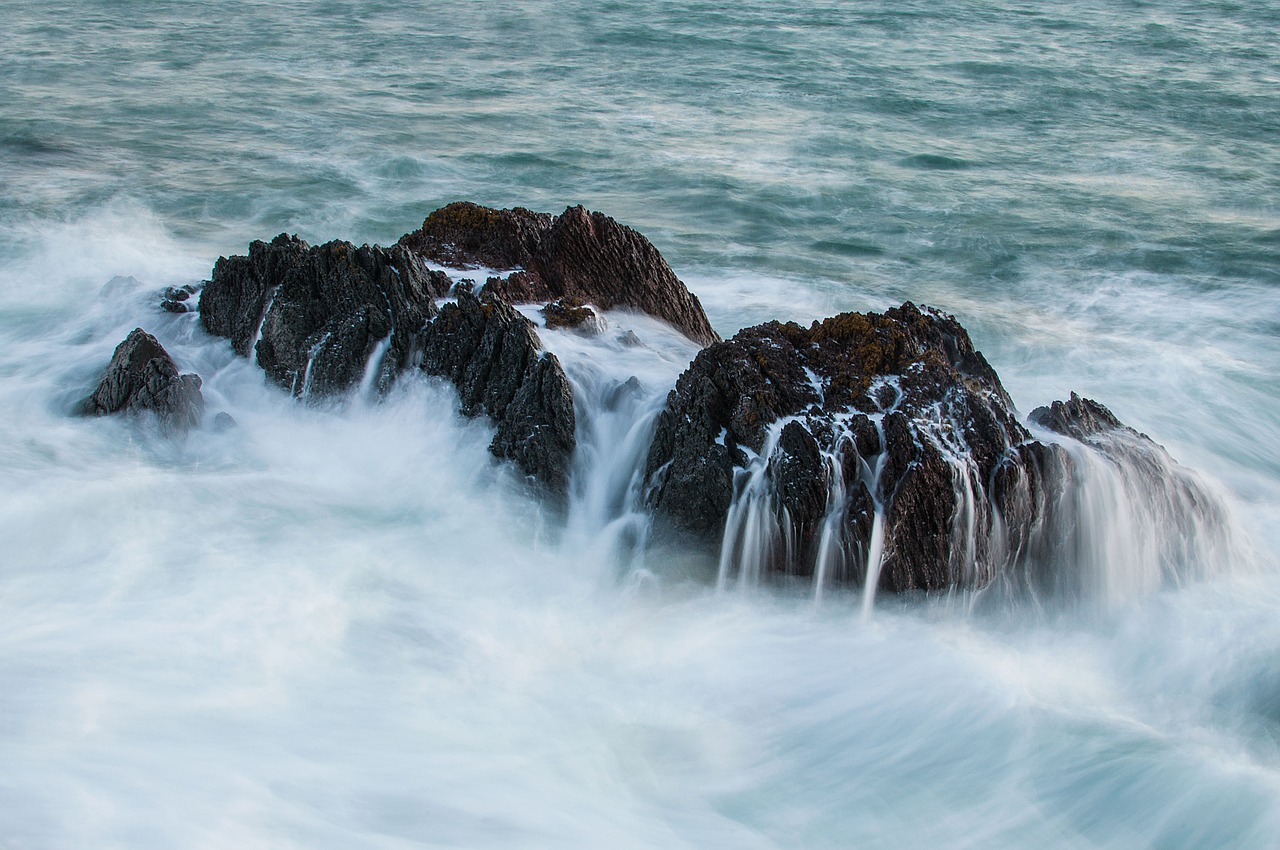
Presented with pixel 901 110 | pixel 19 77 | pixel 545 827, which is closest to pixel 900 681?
pixel 545 827

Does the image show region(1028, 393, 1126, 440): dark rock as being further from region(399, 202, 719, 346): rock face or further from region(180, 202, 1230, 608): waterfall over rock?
region(399, 202, 719, 346): rock face

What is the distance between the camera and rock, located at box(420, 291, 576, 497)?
25.4 feet

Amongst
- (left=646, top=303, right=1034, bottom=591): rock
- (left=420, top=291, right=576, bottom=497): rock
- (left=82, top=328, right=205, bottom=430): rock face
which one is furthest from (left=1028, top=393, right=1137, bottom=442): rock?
(left=82, top=328, right=205, bottom=430): rock face

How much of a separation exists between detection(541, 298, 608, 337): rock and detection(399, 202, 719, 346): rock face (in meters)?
0.40

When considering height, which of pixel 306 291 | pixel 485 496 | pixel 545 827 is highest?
pixel 306 291

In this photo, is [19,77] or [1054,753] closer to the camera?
[1054,753]

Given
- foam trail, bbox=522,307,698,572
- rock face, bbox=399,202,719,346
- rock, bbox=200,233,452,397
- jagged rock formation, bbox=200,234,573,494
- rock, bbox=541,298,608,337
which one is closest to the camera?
foam trail, bbox=522,307,698,572

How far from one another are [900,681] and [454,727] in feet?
8.41

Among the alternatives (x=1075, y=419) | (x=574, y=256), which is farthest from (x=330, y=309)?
(x=1075, y=419)

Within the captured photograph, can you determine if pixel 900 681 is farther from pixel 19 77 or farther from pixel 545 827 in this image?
pixel 19 77

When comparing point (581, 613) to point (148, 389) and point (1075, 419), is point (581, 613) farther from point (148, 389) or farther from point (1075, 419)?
point (148, 389)

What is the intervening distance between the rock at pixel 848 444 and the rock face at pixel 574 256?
2132mm

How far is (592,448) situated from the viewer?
7.82 metres

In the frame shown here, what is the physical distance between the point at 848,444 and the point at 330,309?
13.5ft
